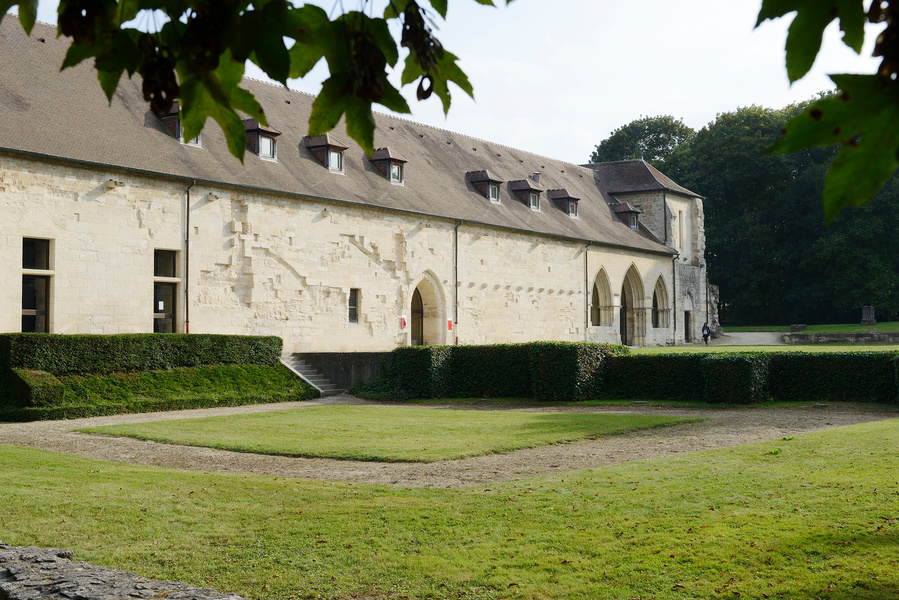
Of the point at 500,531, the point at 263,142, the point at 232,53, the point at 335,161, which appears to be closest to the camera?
the point at 232,53

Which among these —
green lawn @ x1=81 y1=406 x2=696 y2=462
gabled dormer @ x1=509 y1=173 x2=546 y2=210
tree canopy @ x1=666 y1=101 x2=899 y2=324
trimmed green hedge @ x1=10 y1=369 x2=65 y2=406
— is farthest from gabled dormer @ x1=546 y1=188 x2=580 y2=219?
trimmed green hedge @ x1=10 y1=369 x2=65 y2=406

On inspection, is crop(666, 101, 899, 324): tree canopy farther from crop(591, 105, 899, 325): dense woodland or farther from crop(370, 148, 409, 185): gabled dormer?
crop(370, 148, 409, 185): gabled dormer

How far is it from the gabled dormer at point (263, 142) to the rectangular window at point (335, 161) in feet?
7.03

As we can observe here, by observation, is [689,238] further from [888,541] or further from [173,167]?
[888,541]

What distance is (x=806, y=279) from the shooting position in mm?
56281

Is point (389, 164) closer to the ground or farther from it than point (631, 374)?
farther from it

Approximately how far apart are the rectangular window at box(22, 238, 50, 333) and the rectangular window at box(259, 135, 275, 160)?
25.0 ft

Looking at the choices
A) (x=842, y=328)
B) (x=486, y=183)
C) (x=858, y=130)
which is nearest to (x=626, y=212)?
(x=486, y=183)

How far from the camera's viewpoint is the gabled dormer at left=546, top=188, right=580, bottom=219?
126ft

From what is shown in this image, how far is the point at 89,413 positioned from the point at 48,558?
43.9ft

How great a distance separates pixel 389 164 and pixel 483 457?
20.3m

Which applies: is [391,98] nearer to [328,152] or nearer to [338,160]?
[328,152]

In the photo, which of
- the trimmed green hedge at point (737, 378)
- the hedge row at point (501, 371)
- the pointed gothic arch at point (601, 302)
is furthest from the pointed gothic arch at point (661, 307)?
the trimmed green hedge at point (737, 378)

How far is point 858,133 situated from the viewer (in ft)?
5.16
